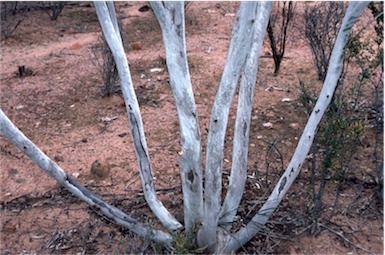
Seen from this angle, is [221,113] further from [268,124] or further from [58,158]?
[58,158]

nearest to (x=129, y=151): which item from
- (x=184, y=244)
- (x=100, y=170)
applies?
(x=100, y=170)

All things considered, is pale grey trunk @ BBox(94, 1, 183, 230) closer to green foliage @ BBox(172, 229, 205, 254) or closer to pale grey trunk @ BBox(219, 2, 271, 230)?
green foliage @ BBox(172, 229, 205, 254)

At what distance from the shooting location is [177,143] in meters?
3.80

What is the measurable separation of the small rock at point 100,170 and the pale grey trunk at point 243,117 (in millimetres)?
1167

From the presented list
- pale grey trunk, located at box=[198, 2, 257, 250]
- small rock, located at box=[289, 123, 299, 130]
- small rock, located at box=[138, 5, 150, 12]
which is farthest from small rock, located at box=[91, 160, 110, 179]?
small rock, located at box=[138, 5, 150, 12]

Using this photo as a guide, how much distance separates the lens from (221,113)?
2.21m

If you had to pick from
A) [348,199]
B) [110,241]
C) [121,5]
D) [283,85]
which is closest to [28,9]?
[121,5]

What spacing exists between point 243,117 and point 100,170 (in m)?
1.53

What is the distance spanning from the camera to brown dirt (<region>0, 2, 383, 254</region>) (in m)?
2.82

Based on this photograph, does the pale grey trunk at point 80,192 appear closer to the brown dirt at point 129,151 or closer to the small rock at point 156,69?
the brown dirt at point 129,151

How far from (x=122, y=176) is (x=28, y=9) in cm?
608

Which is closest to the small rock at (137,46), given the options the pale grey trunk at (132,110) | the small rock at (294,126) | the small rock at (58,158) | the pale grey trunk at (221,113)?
the small rock at (58,158)

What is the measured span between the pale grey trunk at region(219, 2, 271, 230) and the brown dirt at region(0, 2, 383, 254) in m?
0.32

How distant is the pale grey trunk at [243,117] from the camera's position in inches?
84.4
